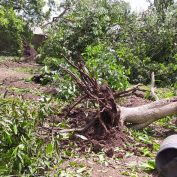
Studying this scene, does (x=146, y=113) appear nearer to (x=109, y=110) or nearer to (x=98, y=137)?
(x=109, y=110)

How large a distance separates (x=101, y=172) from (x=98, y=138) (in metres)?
0.73

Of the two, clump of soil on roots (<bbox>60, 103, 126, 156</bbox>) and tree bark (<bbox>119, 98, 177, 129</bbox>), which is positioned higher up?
Result: tree bark (<bbox>119, 98, 177, 129</bbox>)

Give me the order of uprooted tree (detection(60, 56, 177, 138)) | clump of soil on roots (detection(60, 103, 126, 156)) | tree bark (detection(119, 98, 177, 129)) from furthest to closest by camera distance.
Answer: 1. tree bark (detection(119, 98, 177, 129))
2. uprooted tree (detection(60, 56, 177, 138))
3. clump of soil on roots (detection(60, 103, 126, 156))

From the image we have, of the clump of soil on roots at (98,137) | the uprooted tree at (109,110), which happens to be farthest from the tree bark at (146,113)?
the clump of soil on roots at (98,137)

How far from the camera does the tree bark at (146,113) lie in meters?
5.05

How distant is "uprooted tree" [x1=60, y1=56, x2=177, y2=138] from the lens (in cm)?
447

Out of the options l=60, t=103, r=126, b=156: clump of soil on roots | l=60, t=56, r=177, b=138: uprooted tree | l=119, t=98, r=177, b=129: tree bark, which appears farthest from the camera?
l=119, t=98, r=177, b=129: tree bark

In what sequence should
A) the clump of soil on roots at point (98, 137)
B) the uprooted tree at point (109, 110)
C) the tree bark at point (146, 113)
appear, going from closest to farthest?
the clump of soil on roots at point (98, 137), the uprooted tree at point (109, 110), the tree bark at point (146, 113)

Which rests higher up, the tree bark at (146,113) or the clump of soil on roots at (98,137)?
the tree bark at (146,113)

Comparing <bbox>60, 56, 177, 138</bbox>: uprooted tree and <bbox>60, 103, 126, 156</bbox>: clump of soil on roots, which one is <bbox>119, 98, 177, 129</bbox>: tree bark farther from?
<bbox>60, 103, 126, 156</bbox>: clump of soil on roots

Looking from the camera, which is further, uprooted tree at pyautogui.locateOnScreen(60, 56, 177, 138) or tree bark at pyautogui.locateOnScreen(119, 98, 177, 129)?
tree bark at pyautogui.locateOnScreen(119, 98, 177, 129)

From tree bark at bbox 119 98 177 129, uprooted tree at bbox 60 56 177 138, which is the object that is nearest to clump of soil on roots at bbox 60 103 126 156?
uprooted tree at bbox 60 56 177 138

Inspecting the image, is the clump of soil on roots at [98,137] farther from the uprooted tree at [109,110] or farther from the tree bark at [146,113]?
the tree bark at [146,113]

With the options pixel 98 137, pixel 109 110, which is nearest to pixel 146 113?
pixel 109 110
